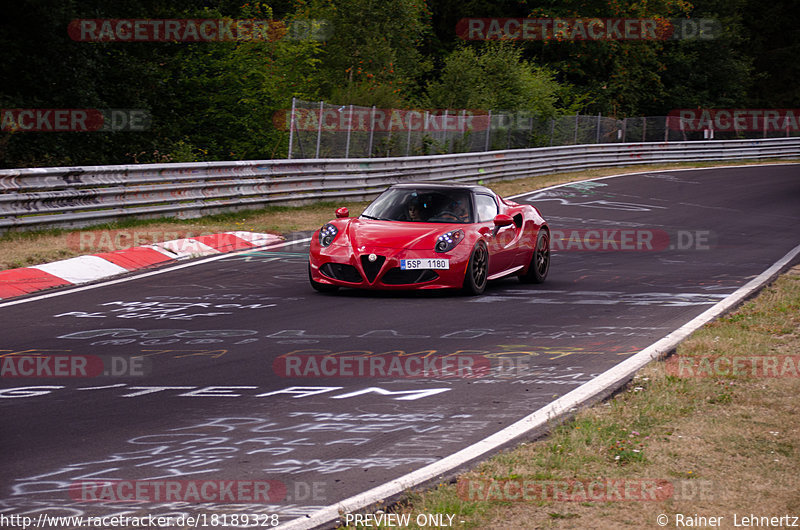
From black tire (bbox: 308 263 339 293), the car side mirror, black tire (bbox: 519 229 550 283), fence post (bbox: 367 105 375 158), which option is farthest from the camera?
fence post (bbox: 367 105 375 158)

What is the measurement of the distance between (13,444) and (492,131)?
1131 inches

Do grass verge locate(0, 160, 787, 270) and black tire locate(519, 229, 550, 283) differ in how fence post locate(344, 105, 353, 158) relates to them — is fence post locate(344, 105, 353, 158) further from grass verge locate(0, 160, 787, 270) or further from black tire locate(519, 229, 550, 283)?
black tire locate(519, 229, 550, 283)

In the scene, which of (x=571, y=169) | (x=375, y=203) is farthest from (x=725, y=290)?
(x=571, y=169)

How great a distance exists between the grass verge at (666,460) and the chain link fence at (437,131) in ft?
51.8

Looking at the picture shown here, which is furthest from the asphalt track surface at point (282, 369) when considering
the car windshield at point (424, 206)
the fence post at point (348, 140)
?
the fence post at point (348, 140)

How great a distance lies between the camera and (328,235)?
11.6 meters

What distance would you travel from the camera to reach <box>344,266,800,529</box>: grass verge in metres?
4.30

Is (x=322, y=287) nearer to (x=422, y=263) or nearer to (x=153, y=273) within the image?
(x=422, y=263)

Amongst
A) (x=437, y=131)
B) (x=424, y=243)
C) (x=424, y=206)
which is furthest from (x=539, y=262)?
(x=437, y=131)

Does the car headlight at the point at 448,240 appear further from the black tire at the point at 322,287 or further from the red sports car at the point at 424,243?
the black tire at the point at 322,287

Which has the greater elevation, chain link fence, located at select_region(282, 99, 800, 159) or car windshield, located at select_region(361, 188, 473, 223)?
chain link fence, located at select_region(282, 99, 800, 159)

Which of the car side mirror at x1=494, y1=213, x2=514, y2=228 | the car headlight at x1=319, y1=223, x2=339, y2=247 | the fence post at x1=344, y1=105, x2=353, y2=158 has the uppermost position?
the fence post at x1=344, y1=105, x2=353, y2=158

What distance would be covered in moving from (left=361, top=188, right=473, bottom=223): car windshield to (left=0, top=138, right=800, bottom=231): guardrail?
5.57 meters

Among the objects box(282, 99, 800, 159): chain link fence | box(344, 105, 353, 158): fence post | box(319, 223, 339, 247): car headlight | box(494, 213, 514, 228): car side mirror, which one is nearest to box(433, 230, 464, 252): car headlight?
box(494, 213, 514, 228): car side mirror
